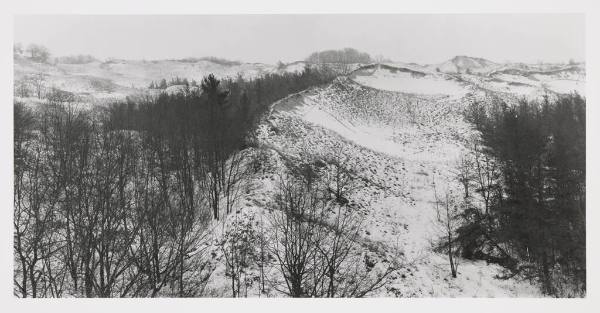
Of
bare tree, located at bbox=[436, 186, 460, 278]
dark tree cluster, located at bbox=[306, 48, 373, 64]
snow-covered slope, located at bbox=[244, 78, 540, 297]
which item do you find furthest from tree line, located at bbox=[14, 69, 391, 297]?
dark tree cluster, located at bbox=[306, 48, 373, 64]

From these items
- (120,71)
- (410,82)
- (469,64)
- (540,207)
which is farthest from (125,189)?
(410,82)

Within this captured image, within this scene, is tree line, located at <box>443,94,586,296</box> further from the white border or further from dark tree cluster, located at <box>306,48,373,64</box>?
dark tree cluster, located at <box>306,48,373,64</box>

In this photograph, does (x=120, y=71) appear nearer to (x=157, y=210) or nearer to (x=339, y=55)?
(x=157, y=210)

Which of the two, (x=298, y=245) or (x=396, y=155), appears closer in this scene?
(x=298, y=245)

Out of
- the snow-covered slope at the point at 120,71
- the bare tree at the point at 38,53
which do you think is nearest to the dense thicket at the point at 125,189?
the snow-covered slope at the point at 120,71

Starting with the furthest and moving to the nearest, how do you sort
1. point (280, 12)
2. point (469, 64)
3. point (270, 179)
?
1. point (469, 64)
2. point (270, 179)
3. point (280, 12)
